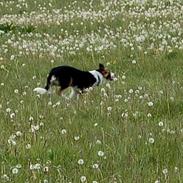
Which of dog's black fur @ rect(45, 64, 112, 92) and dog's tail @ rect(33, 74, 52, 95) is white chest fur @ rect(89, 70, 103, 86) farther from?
dog's tail @ rect(33, 74, 52, 95)

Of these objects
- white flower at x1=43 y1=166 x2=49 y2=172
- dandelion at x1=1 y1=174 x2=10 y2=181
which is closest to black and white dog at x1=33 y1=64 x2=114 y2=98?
white flower at x1=43 y1=166 x2=49 y2=172

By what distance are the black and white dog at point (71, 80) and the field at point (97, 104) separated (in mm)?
244

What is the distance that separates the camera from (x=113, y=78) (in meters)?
12.4

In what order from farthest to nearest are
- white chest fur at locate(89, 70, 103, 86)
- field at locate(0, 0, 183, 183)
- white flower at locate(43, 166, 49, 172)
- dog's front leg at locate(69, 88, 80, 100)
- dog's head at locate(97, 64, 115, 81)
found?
dog's head at locate(97, 64, 115, 81) < white chest fur at locate(89, 70, 103, 86) < dog's front leg at locate(69, 88, 80, 100) < field at locate(0, 0, 183, 183) < white flower at locate(43, 166, 49, 172)


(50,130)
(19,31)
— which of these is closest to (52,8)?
(19,31)

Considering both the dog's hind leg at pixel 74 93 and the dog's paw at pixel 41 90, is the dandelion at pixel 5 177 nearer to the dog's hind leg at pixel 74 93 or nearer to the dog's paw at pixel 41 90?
the dog's hind leg at pixel 74 93

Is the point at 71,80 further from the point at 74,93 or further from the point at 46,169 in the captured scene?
the point at 46,169

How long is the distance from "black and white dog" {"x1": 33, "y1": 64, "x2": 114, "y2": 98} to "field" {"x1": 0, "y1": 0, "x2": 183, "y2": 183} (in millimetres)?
244

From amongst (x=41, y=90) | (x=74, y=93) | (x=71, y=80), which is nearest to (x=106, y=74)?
(x=71, y=80)

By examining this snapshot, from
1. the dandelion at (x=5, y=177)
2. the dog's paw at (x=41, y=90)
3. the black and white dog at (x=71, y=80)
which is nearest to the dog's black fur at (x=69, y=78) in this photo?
the black and white dog at (x=71, y=80)

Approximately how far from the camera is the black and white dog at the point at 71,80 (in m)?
11.3

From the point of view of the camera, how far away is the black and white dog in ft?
37.1

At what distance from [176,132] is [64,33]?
10.5 meters

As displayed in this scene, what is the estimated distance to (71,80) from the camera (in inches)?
452
